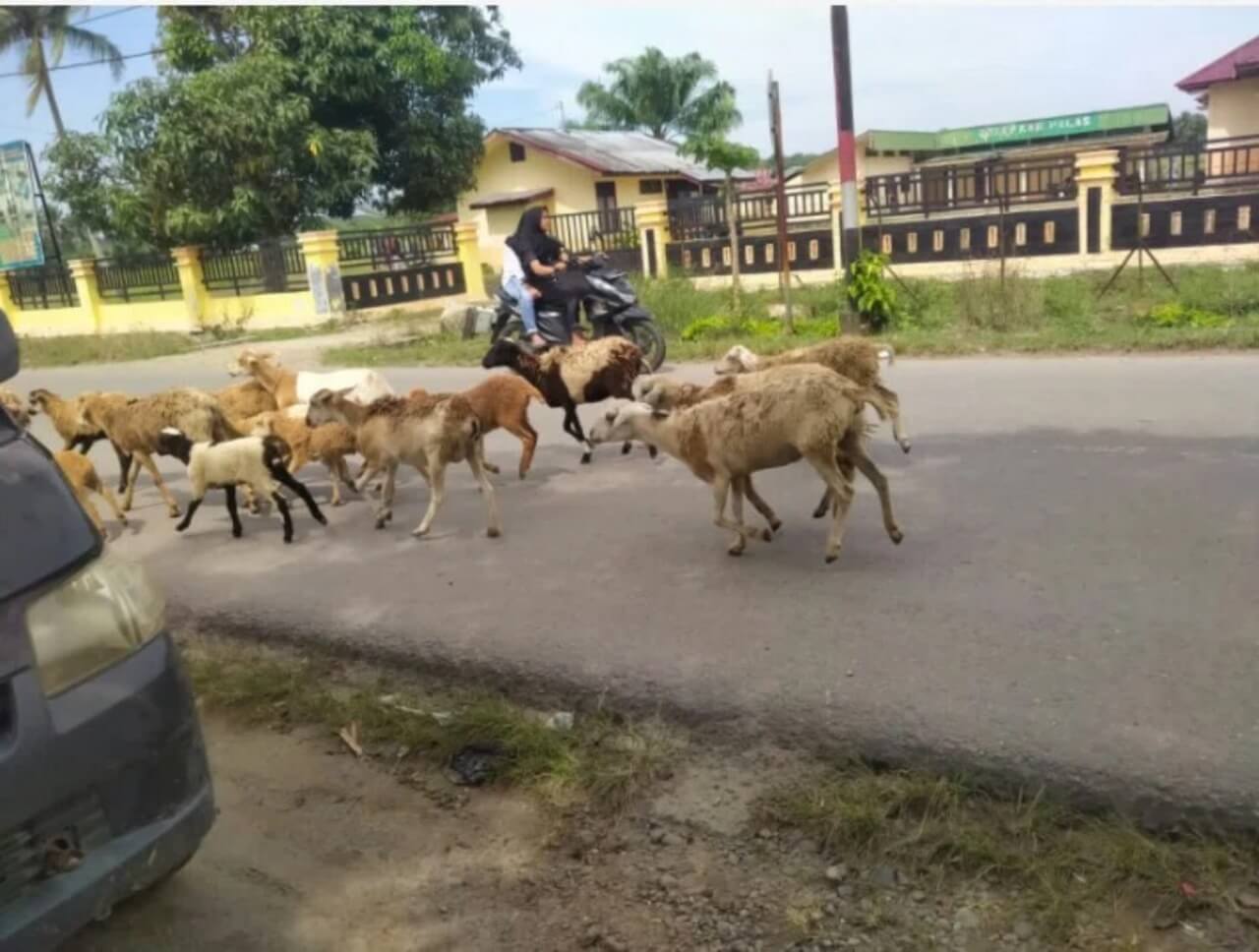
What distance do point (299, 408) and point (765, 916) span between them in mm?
6119

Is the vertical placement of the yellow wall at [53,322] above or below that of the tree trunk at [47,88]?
below

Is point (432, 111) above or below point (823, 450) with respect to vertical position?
→ above

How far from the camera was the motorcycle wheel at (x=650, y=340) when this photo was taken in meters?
12.3

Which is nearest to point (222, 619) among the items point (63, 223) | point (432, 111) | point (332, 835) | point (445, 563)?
point (445, 563)

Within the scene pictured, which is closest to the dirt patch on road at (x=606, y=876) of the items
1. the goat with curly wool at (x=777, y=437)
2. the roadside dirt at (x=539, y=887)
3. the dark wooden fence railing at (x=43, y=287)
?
the roadside dirt at (x=539, y=887)

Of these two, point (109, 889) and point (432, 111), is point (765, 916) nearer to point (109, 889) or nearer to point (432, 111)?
point (109, 889)

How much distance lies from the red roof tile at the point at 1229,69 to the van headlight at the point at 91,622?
2910 cm

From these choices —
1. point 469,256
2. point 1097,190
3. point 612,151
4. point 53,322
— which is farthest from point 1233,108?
point 53,322

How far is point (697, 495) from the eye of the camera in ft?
23.2

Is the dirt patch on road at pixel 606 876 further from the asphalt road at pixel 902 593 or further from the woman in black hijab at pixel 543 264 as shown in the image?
the woman in black hijab at pixel 543 264

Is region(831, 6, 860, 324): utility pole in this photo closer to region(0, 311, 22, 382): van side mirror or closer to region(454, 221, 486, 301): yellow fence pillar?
region(0, 311, 22, 382): van side mirror

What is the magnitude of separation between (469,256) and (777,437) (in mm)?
21301

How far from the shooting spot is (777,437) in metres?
5.33

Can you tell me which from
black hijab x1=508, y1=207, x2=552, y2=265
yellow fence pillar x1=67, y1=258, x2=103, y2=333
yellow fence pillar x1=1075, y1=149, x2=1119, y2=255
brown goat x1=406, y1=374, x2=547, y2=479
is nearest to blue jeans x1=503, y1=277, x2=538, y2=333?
black hijab x1=508, y1=207, x2=552, y2=265
